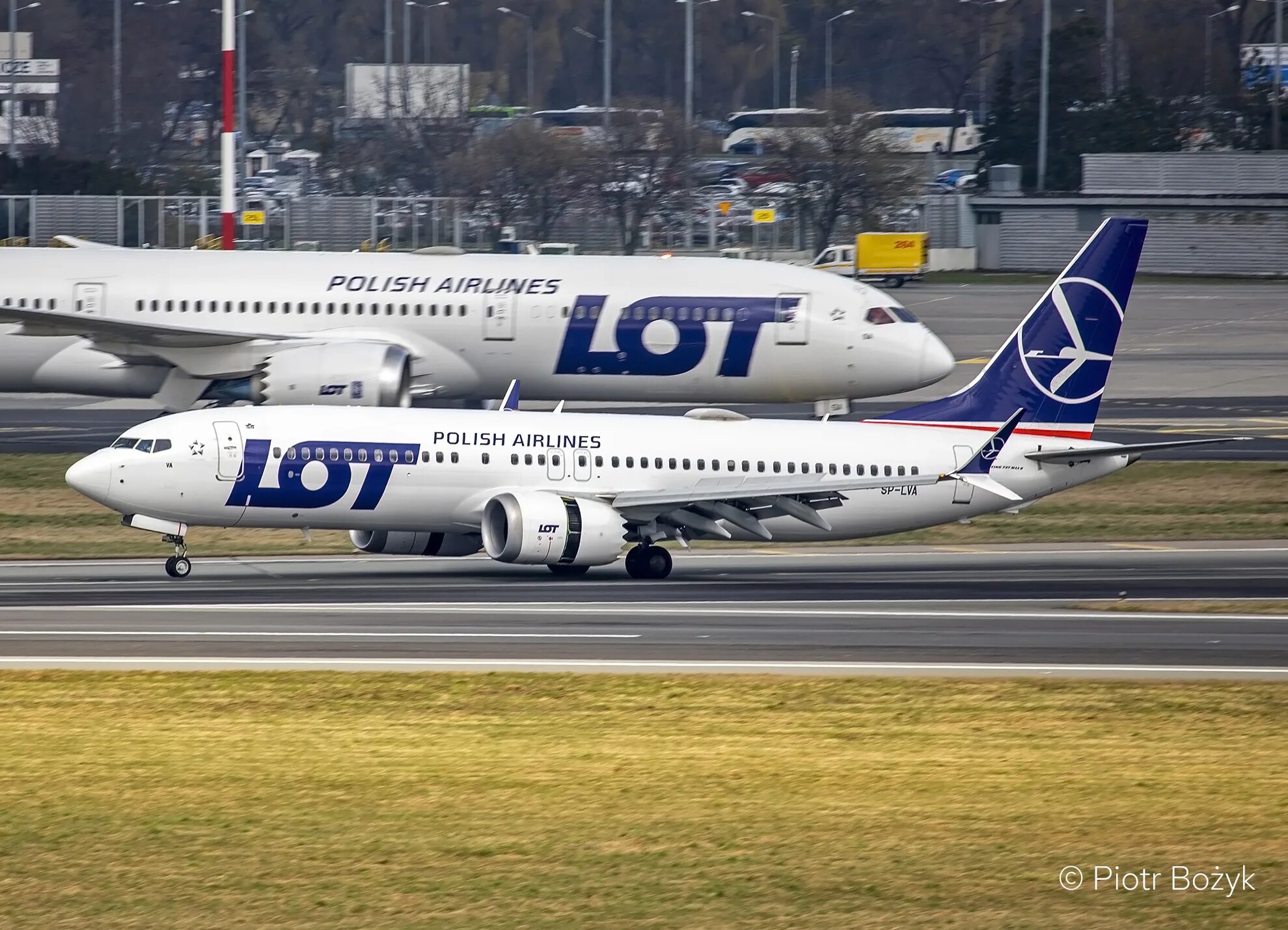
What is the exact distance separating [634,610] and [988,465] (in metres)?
8.65

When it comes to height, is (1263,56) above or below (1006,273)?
above

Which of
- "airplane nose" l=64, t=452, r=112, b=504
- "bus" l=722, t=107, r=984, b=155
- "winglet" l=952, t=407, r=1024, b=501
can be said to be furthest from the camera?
"bus" l=722, t=107, r=984, b=155

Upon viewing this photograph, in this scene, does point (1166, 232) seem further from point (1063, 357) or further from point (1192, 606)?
point (1192, 606)

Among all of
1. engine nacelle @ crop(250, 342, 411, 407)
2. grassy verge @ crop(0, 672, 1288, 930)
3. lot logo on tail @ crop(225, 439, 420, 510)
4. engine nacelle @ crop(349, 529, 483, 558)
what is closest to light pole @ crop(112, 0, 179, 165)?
engine nacelle @ crop(250, 342, 411, 407)

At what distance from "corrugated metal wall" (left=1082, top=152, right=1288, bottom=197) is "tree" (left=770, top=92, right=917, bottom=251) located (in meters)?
Result: 11.8

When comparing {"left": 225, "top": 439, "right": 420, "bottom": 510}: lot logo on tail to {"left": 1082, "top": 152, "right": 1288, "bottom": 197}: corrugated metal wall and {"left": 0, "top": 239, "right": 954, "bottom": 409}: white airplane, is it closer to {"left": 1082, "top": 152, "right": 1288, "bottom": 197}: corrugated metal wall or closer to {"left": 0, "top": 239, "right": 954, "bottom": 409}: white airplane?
{"left": 0, "top": 239, "right": 954, "bottom": 409}: white airplane

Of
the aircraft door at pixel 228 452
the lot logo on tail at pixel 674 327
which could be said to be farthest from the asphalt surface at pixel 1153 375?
the aircraft door at pixel 228 452

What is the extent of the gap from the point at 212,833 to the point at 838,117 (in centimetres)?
11718

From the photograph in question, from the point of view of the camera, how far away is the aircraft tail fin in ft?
132

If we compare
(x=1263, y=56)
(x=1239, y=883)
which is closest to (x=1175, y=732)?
(x=1239, y=883)

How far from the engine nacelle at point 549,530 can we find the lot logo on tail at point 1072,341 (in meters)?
9.86

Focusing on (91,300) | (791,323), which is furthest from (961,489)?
(91,300)

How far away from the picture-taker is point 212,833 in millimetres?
17453

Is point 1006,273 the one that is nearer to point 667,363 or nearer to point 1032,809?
point 667,363
